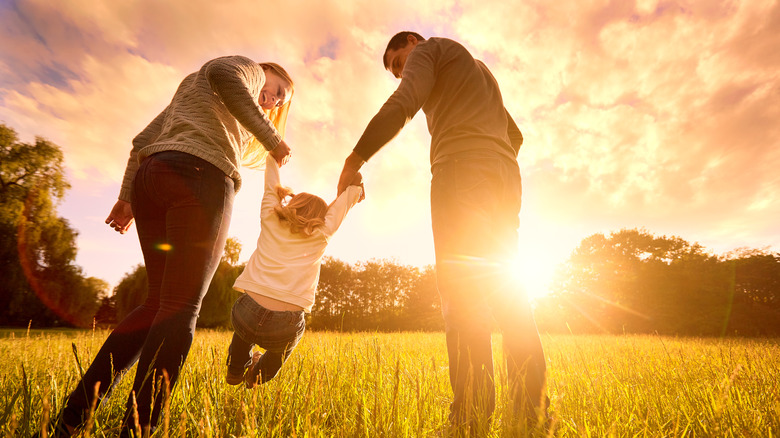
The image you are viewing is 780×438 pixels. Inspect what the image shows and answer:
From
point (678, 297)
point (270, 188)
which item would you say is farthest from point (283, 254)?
point (678, 297)

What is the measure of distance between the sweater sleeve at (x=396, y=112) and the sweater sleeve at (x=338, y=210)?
719 millimetres

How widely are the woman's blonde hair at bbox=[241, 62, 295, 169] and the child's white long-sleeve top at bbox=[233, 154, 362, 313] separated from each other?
17 centimetres

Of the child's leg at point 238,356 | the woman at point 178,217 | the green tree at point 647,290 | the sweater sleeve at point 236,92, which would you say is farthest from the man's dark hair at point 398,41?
the green tree at point 647,290

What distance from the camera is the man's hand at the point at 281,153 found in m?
2.09

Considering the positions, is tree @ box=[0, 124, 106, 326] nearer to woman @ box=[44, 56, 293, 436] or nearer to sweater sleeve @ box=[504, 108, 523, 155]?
woman @ box=[44, 56, 293, 436]

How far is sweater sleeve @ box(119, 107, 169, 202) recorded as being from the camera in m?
2.08

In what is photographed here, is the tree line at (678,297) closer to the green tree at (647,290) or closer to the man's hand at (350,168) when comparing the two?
the green tree at (647,290)

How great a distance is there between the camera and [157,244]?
1.83 m

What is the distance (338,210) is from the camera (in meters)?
2.49

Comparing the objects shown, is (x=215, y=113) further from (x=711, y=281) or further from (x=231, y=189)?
(x=711, y=281)

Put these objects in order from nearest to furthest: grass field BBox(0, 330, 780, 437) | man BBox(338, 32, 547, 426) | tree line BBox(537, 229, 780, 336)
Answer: grass field BBox(0, 330, 780, 437), man BBox(338, 32, 547, 426), tree line BBox(537, 229, 780, 336)

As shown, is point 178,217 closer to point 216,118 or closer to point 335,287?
point 216,118

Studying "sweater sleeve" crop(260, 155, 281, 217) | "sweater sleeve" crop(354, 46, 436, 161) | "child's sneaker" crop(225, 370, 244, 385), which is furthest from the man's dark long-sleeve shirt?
"child's sneaker" crop(225, 370, 244, 385)

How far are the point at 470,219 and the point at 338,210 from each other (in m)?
1.09
